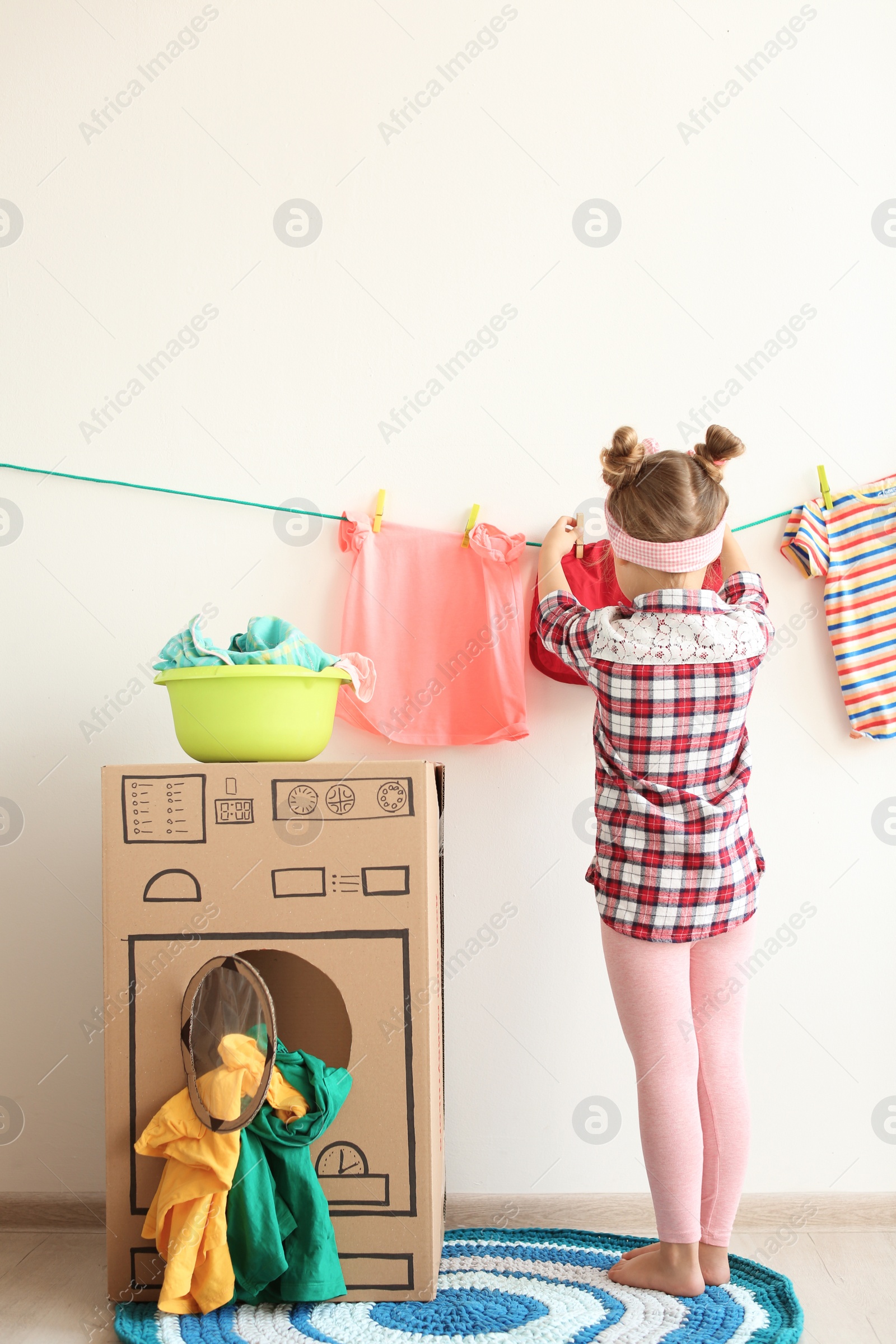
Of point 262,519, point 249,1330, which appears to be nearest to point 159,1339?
point 249,1330

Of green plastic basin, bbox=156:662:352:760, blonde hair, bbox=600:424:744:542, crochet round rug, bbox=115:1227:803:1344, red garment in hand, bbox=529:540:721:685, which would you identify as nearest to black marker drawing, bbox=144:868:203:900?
green plastic basin, bbox=156:662:352:760

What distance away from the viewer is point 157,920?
4.29 ft

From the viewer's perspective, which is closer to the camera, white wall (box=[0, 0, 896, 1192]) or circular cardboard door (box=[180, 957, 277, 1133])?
circular cardboard door (box=[180, 957, 277, 1133])

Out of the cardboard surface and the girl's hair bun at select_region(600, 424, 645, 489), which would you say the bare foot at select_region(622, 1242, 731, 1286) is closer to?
the cardboard surface

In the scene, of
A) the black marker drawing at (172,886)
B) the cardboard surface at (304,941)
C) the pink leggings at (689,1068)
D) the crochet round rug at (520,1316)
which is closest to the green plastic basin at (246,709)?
the cardboard surface at (304,941)

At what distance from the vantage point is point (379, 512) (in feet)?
5.44

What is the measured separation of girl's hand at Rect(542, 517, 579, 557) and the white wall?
6 centimetres

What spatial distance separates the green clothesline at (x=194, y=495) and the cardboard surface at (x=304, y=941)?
539 mm

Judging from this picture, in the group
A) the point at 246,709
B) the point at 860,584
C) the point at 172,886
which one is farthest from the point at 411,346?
the point at 172,886

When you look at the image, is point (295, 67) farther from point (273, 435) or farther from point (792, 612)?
point (792, 612)

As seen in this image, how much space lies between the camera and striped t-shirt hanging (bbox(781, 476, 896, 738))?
1.61 metres

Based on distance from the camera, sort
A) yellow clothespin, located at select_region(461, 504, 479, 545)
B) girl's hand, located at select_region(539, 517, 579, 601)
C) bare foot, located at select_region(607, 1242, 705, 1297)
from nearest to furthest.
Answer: bare foot, located at select_region(607, 1242, 705, 1297), girl's hand, located at select_region(539, 517, 579, 601), yellow clothespin, located at select_region(461, 504, 479, 545)

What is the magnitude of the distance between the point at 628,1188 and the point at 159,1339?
2.52 ft

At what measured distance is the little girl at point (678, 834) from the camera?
131cm
